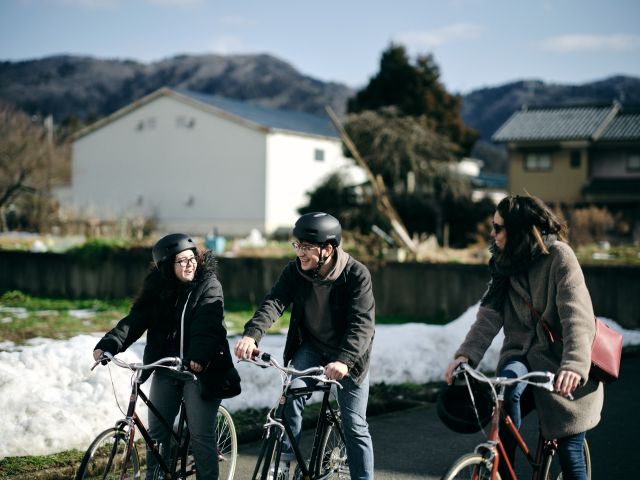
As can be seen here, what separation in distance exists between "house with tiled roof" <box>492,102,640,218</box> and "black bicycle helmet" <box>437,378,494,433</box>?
3220 cm

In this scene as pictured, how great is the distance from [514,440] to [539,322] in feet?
1.97

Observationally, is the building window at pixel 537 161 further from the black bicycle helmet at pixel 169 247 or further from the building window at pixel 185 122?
the black bicycle helmet at pixel 169 247

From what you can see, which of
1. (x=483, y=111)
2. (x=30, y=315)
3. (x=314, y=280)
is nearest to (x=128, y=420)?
(x=314, y=280)

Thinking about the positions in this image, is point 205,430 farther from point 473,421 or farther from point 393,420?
point 393,420

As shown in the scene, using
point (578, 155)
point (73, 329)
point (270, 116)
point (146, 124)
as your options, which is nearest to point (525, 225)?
point (73, 329)

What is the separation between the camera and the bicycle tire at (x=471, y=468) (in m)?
3.25

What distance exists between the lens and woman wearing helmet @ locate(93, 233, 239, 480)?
13.5 feet

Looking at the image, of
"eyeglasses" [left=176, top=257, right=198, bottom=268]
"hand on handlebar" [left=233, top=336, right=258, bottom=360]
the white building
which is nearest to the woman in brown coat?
"hand on handlebar" [left=233, top=336, right=258, bottom=360]

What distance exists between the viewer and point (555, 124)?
1453 inches

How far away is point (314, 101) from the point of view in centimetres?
16000

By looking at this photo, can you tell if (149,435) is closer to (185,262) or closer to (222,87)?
(185,262)

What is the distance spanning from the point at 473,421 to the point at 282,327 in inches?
404

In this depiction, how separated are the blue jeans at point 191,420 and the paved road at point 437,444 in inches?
49.0

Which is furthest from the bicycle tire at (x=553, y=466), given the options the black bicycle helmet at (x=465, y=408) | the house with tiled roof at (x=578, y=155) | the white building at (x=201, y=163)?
the white building at (x=201, y=163)
